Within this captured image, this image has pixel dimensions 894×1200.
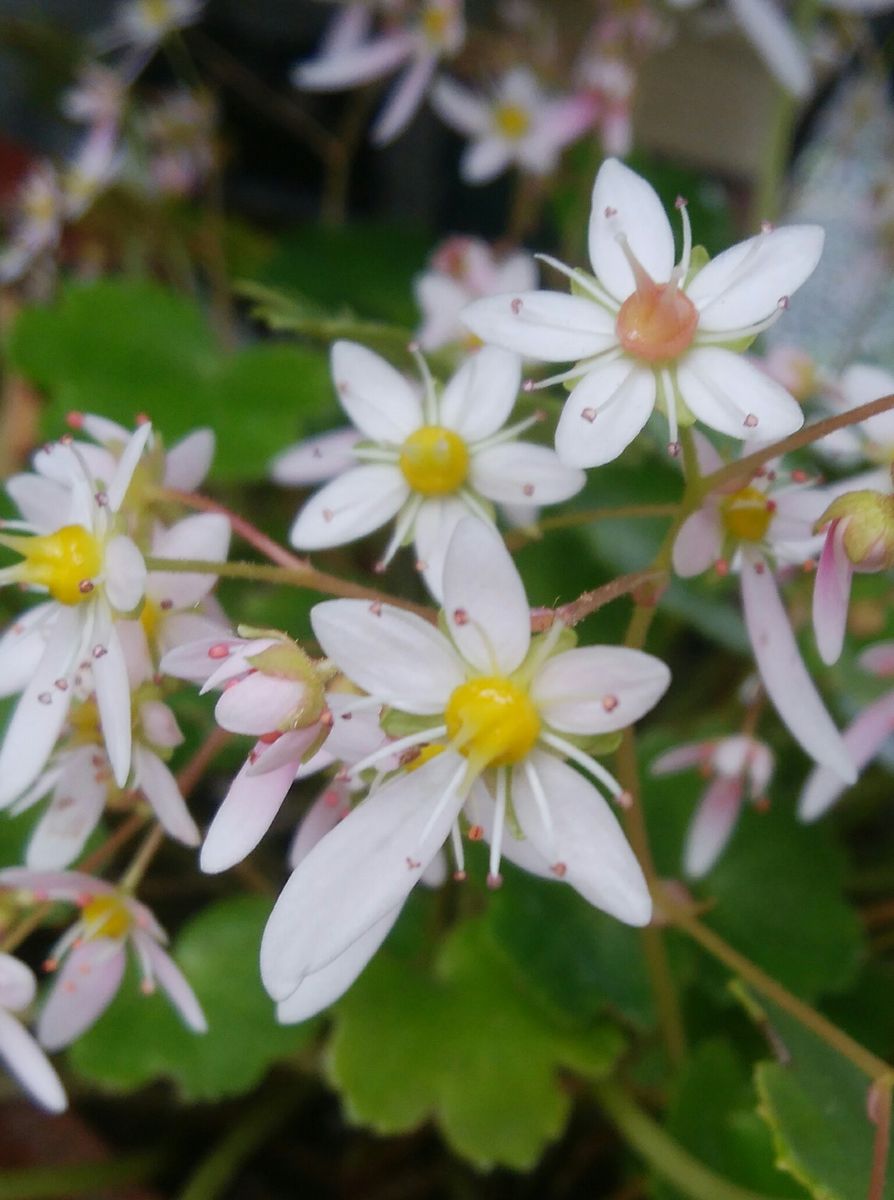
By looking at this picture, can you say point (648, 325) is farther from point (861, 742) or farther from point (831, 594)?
point (861, 742)

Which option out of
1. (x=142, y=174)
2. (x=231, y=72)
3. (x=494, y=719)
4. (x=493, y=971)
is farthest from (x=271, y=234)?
(x=494, y=719)

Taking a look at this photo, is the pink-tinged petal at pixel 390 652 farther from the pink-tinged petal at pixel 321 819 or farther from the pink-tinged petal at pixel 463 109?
the pink-tinged petal at pixel 463 109

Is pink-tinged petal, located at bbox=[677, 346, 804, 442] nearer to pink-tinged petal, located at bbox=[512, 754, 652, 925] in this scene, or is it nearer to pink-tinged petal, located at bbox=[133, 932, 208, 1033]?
pink-tinged petal, located at bbox=[512, 754, 652, 925]

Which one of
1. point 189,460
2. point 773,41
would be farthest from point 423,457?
point 773,41

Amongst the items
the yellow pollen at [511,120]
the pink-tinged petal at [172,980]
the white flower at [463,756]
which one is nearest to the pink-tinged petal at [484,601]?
the white flower at [463,756]

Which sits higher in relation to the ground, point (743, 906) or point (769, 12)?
point (769, 12)

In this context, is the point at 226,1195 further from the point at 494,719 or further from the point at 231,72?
the point at 231,72
